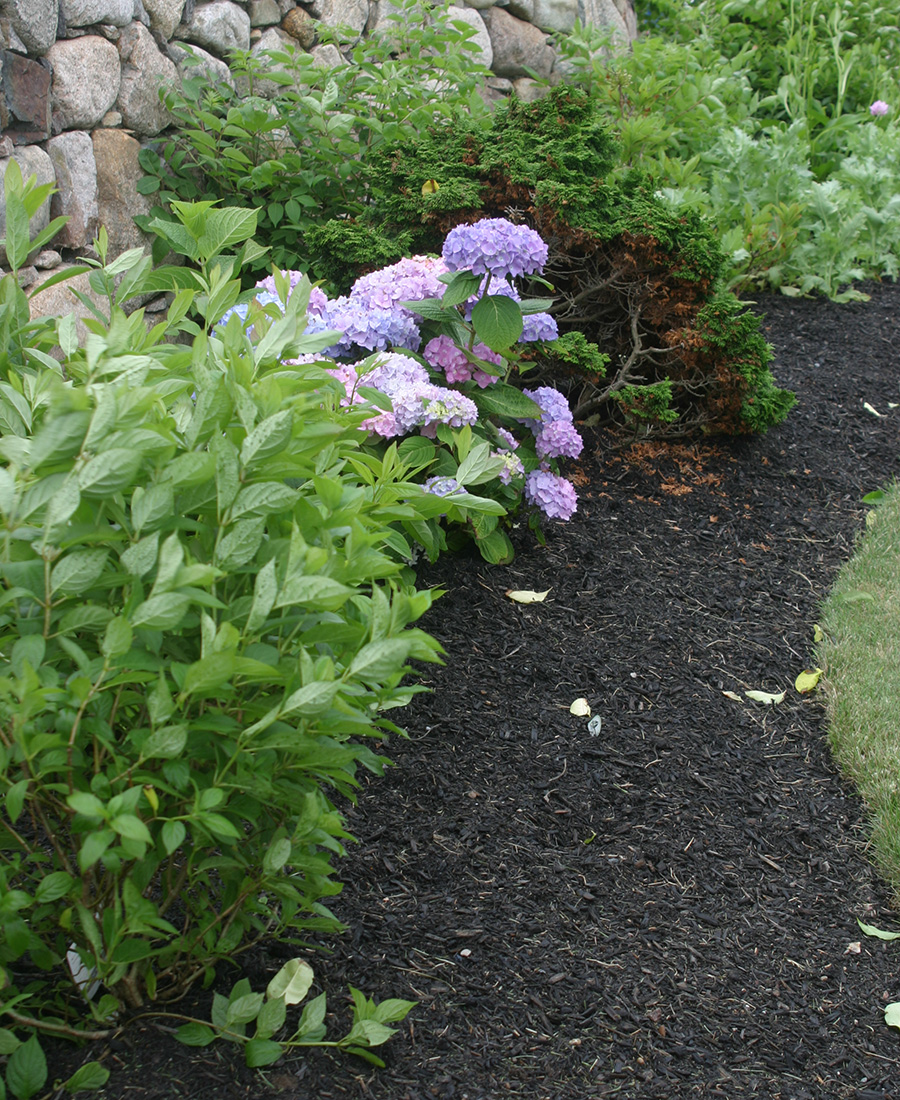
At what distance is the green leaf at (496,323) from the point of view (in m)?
2.78

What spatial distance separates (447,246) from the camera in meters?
2.74

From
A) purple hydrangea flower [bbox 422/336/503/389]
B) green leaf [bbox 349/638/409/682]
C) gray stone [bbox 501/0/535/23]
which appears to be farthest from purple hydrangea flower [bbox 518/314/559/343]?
gray stone [bbox 501/0/535/23]

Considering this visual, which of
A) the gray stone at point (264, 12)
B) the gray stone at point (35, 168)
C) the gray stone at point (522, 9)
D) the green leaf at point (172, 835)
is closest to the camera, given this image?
the green leaf at point (172, 835)

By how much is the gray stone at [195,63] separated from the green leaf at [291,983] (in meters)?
3.92

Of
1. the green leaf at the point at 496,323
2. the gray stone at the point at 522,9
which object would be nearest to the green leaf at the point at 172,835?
the green leaf at the point at 496,323

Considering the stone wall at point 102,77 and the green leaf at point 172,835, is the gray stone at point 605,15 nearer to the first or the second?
the stone wall at point 102,77

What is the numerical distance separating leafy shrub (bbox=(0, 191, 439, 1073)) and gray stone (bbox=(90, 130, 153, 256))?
104 inches

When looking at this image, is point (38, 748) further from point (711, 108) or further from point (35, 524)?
point (711, 108)

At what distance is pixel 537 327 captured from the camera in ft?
9.97

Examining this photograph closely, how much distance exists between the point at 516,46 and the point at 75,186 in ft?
12.8

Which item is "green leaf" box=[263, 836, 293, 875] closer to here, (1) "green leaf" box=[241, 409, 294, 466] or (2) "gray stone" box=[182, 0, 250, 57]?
(1) "green leaf" box=[241, 409, 294, 466]

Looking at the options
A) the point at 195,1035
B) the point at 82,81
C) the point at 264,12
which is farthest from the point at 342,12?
the point at 195,1035

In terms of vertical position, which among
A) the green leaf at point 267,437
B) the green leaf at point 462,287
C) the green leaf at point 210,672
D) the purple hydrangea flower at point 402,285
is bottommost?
the purple hydrangea flower at point 402,285

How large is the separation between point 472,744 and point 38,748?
56.9 inches
